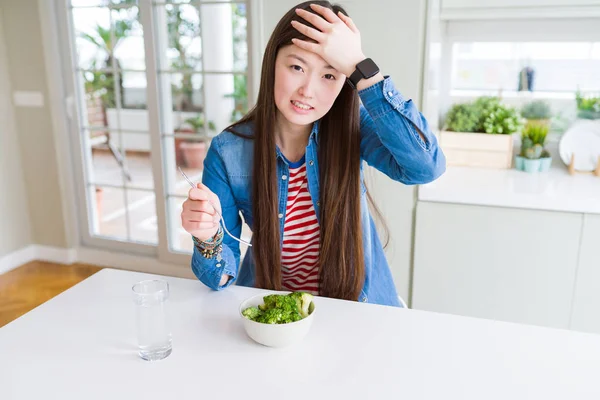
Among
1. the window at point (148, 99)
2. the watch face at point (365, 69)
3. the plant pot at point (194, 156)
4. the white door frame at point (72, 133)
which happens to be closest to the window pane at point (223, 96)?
the window at point (148, 99)

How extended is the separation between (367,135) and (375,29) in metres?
1.04

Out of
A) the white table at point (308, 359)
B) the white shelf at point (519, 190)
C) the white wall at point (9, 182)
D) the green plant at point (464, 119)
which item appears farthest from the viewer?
the white wall at point (9, 182)

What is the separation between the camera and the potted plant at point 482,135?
8.18 ft

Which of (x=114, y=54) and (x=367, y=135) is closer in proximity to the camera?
(x=367, y=135)

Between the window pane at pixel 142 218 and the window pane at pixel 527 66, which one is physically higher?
the window pane at pixel 527 66

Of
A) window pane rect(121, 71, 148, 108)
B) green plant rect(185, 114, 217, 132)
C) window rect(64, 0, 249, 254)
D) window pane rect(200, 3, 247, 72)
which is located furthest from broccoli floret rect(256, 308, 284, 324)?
window pane rect(121, 71, 148, 108)

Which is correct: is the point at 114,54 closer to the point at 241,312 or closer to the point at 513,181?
the point at 513,181

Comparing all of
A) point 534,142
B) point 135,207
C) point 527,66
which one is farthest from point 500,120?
point 135,207

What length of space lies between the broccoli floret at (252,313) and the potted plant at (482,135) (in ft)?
5.74

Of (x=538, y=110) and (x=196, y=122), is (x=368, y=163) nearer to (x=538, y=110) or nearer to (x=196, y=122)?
(x=538, y=110)

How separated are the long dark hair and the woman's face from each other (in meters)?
0.09

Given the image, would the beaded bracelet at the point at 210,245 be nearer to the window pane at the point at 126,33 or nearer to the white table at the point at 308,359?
the white table at the point at 308,359

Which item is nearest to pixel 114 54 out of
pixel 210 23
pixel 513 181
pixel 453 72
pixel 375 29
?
pixel 375 29

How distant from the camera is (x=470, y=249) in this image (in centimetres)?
219
